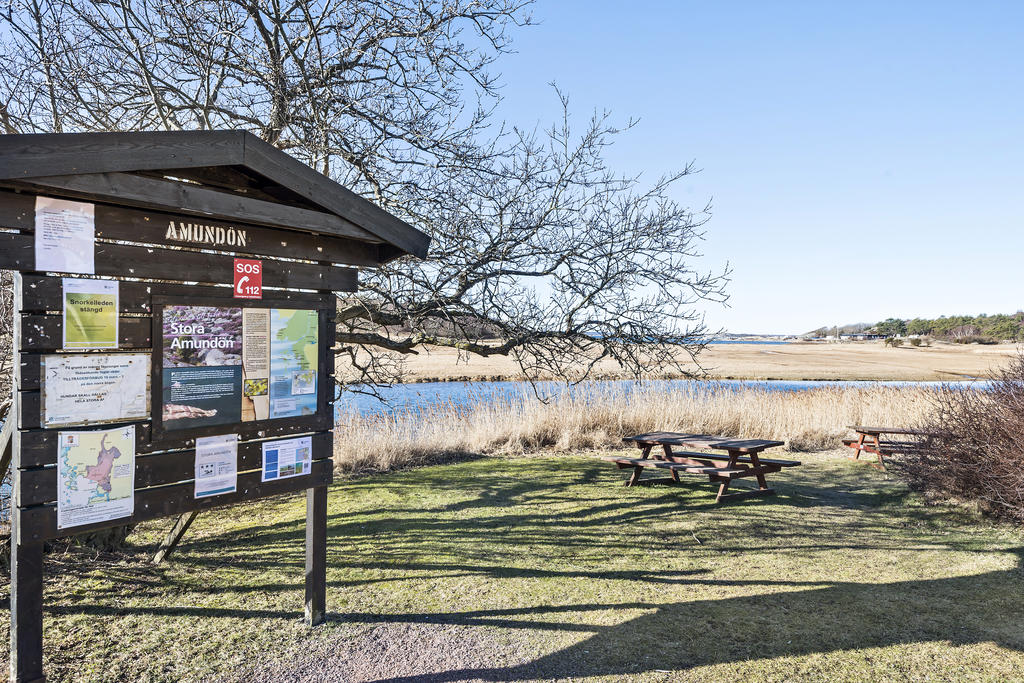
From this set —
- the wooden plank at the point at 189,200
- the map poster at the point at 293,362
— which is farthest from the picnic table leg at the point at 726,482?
the wooden plank at the point at 189,200

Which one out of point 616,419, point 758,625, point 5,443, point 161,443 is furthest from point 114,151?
point 616,419

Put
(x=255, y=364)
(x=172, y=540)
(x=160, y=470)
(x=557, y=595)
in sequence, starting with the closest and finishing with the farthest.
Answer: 1. (x=160, y=470)
2. (x=255, y=364)
3. (x=557, y=595)
4. (x=172, y=540)

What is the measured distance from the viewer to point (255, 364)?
12.1ft

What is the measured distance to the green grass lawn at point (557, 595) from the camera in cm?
369

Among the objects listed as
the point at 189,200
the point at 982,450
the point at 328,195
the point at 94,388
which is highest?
the point at 328,195

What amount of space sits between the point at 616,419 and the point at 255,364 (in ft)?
32.5

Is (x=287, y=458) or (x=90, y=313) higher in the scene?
(x=90, y=313)

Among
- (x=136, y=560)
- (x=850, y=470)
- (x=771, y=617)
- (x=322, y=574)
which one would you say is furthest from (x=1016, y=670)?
(x=850, y=470)

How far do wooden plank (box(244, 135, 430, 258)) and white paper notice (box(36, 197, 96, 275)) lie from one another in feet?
2.64

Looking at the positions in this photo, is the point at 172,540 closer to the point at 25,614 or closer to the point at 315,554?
the point at 315,554

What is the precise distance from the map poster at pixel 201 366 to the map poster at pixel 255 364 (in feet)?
0.11

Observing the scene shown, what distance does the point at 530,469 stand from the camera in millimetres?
9500

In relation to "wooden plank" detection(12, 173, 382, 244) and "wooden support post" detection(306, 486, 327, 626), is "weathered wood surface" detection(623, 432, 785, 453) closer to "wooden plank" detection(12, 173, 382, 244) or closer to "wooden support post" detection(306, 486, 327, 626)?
"wooden support post" detection(306, 486, 327, 626)

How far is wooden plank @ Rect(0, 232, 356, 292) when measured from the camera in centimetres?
285
